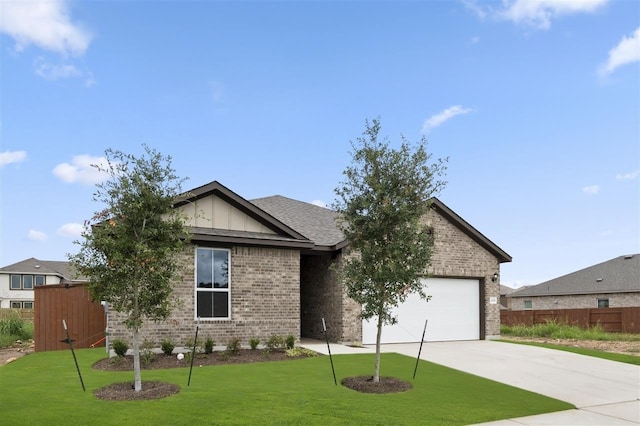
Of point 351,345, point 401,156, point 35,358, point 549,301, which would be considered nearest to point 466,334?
point 351,345

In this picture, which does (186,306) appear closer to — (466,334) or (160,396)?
(160,396)

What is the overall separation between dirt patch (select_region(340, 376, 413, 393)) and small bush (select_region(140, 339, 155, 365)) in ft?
16.5

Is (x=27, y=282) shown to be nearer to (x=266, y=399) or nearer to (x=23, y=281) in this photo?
(x=23, y=281)

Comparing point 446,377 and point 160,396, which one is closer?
point 160,396

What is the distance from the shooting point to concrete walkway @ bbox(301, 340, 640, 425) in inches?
374

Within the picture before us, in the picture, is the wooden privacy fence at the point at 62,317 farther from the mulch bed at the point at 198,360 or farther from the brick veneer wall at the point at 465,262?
the brick veneer wall at the point at 465,262

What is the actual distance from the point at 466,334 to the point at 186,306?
1144 centimetres

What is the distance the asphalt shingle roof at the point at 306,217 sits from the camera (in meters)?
19.0

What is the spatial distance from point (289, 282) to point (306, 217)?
5059 mm

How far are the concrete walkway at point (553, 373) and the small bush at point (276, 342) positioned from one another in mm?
1209

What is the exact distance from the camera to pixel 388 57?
16266 millimetres

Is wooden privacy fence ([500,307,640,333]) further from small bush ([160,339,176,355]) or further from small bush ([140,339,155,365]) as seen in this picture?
small bush ([140,339,155,365])

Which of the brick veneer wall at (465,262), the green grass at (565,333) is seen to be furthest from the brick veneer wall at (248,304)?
the green grass at (565,333)

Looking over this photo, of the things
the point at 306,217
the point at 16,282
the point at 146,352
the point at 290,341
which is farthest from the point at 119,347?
the point at 16,282
